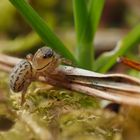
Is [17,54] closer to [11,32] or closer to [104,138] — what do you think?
[11,32]

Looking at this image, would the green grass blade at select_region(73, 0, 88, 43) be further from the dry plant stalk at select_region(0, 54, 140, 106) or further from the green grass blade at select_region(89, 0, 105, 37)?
the dry plant stalk at select_region(0, 54, 140, 106)

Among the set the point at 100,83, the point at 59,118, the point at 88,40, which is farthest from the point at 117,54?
the point at 59,118

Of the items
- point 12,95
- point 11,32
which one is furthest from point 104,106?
point 11,32

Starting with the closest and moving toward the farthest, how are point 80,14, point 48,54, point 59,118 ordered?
point 59,118
point 48,54
point 80,14

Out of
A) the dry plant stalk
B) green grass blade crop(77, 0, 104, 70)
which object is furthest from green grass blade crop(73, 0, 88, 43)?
the dry plant stalk

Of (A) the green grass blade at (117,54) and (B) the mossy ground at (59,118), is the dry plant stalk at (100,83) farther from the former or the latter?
(A) the green grass blade at (117,54)

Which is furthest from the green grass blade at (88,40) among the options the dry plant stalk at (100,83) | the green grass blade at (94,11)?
the dry plant stalk at (100,83)

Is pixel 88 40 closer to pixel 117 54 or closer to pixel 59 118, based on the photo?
pixel 117 54

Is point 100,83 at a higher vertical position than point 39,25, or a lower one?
lower
